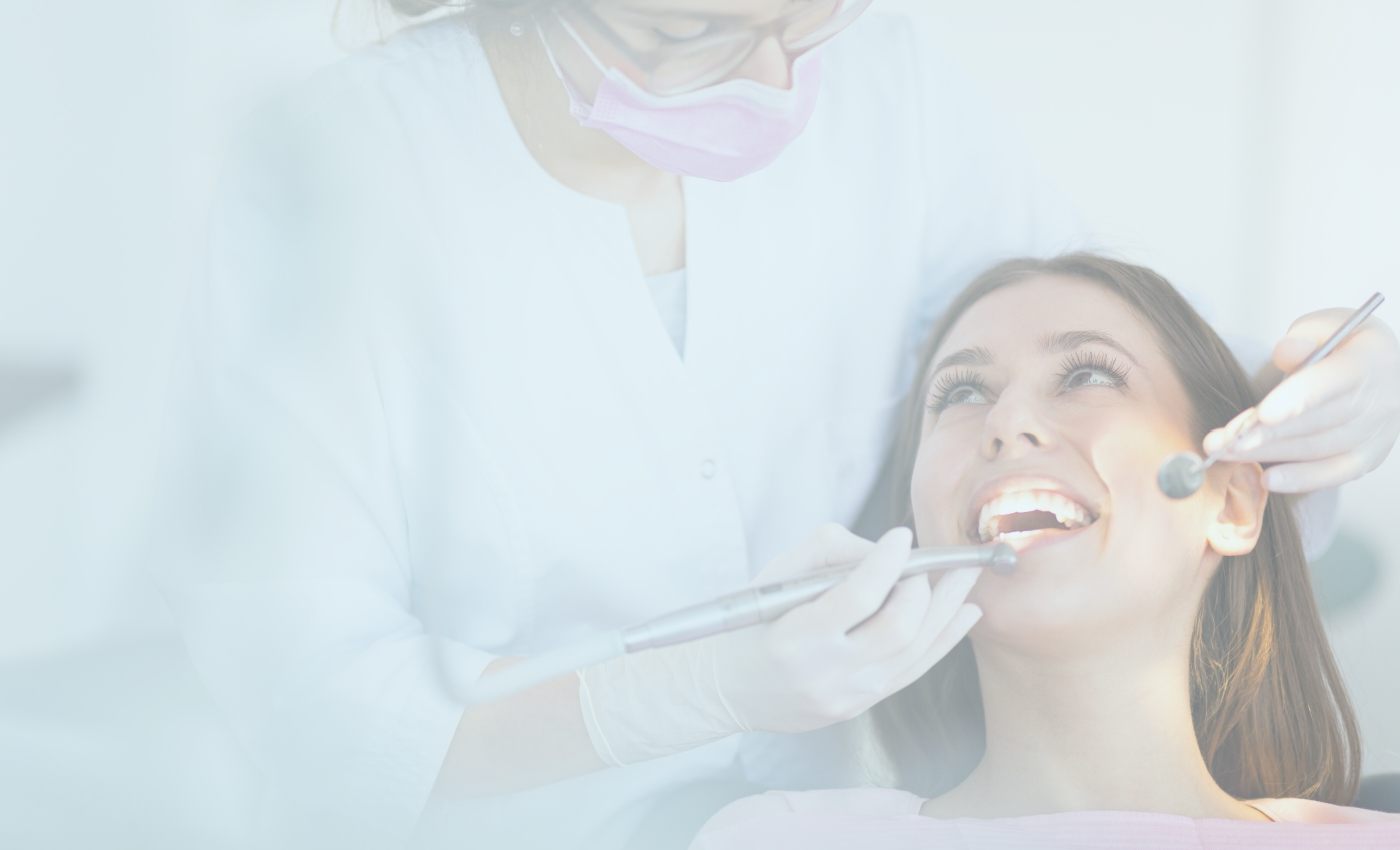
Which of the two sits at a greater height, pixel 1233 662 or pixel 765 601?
pixel 765 601

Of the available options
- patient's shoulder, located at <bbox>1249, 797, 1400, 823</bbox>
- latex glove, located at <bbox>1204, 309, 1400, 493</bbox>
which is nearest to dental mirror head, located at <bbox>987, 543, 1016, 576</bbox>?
latex glove, located at <bbox>1204, 309, 1400, 493</bbox>

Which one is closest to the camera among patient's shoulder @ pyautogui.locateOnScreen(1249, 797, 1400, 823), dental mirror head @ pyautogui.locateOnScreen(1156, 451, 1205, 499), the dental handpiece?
the dental handpiece

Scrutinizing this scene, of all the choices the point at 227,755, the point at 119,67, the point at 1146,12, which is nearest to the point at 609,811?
the point at 227,755

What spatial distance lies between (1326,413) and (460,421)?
0.72m

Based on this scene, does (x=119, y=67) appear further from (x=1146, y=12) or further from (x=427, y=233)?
(x=1146, y=12)

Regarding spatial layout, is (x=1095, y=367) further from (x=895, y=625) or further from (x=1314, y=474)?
(x=895, y=625)

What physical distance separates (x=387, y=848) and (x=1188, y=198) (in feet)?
3.13

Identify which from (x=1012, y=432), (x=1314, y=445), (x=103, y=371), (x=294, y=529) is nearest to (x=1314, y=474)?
(x=1314, y=445)

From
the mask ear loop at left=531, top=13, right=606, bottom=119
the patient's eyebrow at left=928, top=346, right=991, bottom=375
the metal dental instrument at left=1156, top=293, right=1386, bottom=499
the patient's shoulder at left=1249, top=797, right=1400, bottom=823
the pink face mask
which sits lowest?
the patient's shoulder at left=1249, top=797, right=1400, bottom=823

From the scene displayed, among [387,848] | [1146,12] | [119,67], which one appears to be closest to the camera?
[119,67]

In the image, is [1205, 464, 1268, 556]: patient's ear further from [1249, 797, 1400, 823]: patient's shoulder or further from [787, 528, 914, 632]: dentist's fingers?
[787, 528, 914, 632]: dentist's fingers

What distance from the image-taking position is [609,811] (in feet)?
3.59

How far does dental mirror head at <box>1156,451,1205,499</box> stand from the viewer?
3.19ft

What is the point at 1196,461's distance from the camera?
3.22ft
